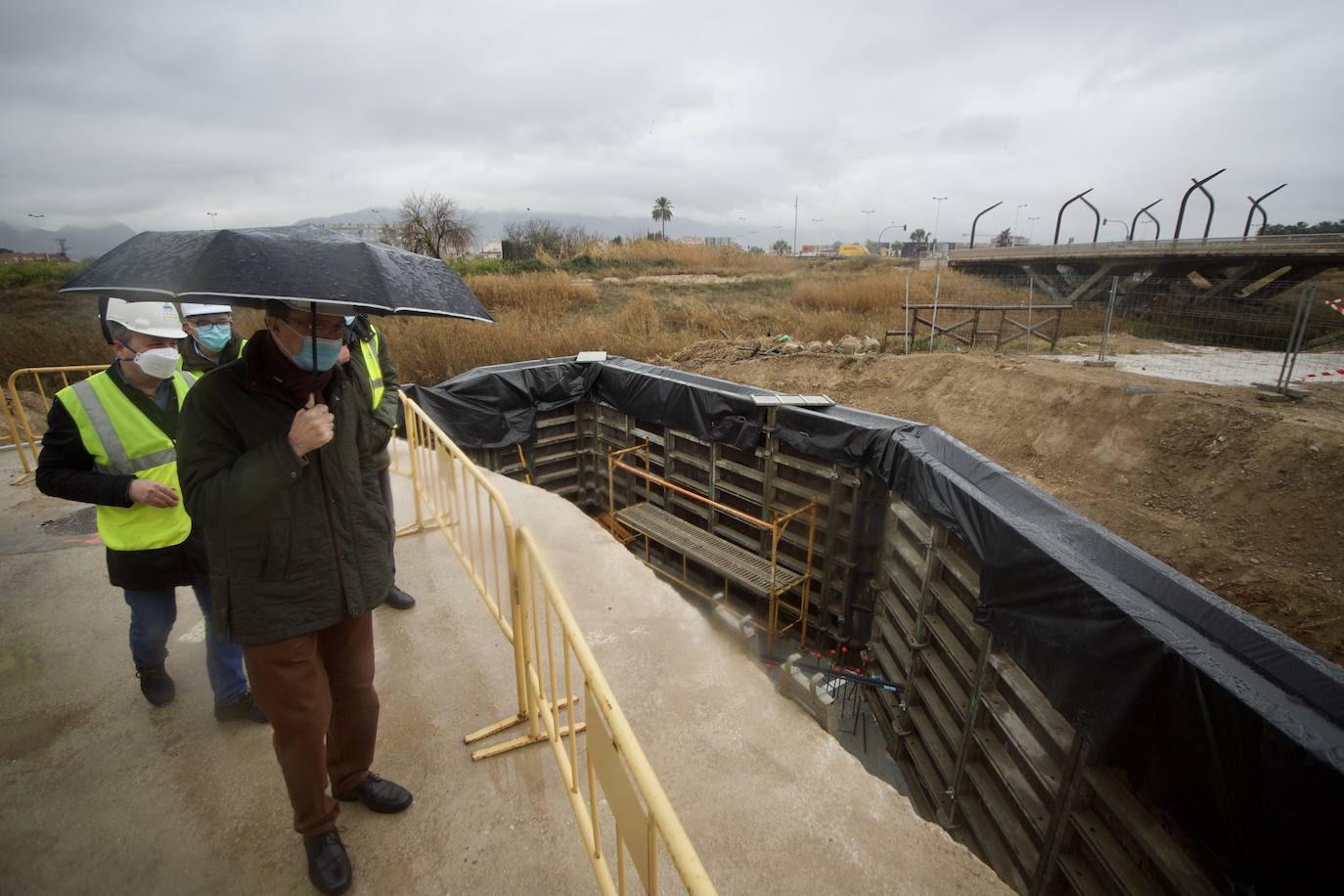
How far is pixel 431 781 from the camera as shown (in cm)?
249

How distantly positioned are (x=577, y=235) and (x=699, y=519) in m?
30.3

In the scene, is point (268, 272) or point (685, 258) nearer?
point (268, 272)

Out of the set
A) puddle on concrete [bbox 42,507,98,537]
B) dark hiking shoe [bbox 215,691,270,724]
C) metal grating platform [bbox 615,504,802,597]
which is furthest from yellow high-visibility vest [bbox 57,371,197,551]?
metal grating platform [bbox 615,504,802,597]

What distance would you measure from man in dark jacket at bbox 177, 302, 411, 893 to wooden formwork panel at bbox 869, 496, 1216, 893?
411 centimetres

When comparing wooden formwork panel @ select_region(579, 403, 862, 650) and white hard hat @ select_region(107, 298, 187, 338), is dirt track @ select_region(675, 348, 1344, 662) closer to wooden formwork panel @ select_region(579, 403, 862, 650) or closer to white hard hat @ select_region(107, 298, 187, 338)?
wooden formwork panel @ select_region(579, 403, 862, 650)

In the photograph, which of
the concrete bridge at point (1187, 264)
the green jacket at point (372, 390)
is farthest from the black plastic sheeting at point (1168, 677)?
the concrete bridge at point (1187, 264)

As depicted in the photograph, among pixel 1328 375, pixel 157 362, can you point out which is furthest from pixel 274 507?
pixel 1328 375

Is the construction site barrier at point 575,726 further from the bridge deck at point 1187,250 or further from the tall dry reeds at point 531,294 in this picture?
the bridge deck at point 1187,250

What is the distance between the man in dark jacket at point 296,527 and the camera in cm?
166

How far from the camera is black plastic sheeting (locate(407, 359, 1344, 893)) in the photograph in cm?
237

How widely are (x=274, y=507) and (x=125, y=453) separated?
1.33 meters

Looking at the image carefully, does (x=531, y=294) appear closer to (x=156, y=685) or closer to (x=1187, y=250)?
(x=156, y=685)

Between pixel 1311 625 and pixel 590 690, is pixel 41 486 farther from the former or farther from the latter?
pixel 1311 625

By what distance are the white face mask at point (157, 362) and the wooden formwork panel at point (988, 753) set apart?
5438 mm
